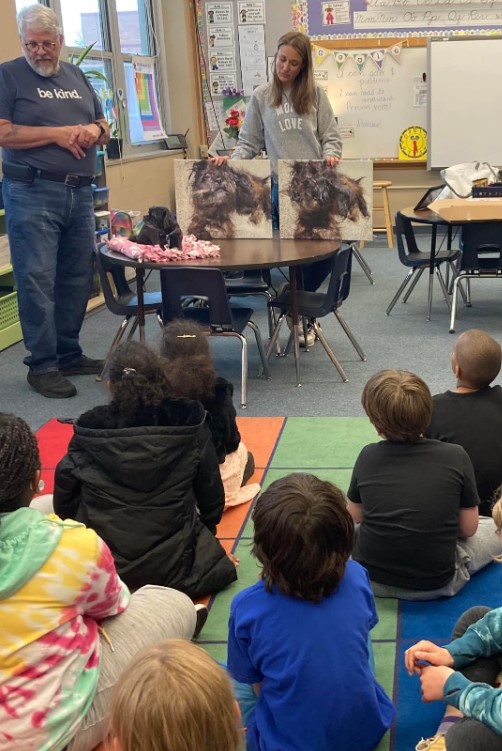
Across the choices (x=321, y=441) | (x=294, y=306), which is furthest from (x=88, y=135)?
(x=321, y=441)

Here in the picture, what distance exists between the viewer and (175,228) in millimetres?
4238

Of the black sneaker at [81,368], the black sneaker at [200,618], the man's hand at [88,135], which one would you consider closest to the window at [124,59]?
the man's hand at [88,135]

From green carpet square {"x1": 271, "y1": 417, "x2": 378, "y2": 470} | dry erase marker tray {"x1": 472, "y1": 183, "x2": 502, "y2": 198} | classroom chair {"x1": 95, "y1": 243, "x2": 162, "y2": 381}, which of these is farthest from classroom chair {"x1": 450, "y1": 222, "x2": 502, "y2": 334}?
classroom chair {"x1": 95, "y1": 243, "x2": 162, "y2": 381}

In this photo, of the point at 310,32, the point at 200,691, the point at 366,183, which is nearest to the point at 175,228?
the point at 366,183

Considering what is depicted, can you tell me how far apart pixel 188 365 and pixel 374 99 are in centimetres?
609

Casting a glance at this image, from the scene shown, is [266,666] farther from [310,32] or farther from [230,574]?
[310,32]

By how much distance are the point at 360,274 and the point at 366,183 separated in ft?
7.77

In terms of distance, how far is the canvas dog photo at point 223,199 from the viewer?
4.66m

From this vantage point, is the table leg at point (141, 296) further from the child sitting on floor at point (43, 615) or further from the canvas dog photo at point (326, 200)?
the child sitting on floor at point (43, 615)

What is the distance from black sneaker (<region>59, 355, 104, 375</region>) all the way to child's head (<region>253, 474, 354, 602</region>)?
10.1 ft

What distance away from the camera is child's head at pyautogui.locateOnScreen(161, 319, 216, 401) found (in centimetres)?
261

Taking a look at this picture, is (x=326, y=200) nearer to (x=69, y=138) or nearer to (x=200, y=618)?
(x=69, y=138)

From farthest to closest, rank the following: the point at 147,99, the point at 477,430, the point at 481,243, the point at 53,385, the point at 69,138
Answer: the point at 147,99, the point at 481,243, the point at 53,385, the point at 69,138, the point at 477,430

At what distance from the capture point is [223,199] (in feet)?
15.4
